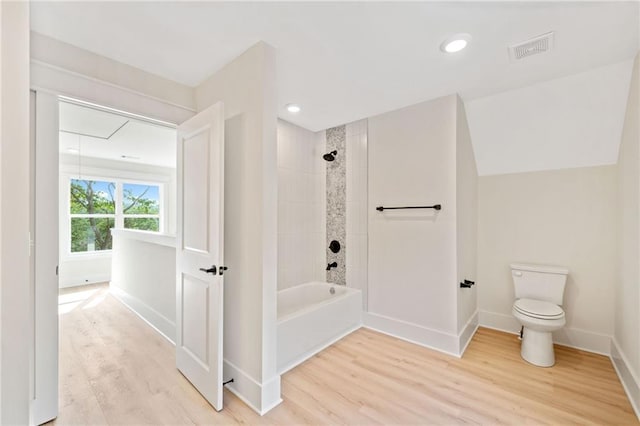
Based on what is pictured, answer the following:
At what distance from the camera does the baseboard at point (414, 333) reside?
94.1 inches

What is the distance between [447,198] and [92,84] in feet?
9.21

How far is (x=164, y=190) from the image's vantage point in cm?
615

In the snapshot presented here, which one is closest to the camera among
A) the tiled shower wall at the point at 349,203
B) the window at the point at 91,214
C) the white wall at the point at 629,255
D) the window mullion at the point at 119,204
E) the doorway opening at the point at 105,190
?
the white wall at the point at 629,255

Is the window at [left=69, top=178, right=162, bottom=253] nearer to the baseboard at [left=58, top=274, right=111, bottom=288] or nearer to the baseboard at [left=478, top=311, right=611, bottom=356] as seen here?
the baseboard at [left=58, top=274, right=111, bottom=288]

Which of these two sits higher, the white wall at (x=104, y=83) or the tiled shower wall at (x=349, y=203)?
the white wall at (x=104, y=83)

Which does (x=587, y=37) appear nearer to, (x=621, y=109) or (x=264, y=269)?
(x=621, y=109)

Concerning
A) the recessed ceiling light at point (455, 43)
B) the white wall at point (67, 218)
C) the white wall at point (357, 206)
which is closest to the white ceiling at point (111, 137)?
the white wall at point (67, 218)

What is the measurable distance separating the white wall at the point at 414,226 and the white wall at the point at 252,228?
57.2 inches

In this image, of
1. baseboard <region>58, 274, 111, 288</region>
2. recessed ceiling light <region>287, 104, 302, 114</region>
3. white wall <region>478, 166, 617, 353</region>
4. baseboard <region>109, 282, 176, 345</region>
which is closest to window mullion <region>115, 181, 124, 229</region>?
baseboard <region>58, 274, 111, 288</region>

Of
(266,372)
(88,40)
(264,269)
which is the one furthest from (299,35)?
(266,372)

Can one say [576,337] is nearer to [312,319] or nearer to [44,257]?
[312,319]

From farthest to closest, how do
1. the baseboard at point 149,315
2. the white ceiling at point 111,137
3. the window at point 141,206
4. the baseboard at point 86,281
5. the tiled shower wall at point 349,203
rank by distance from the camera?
the window at point 141,206
the baseboard at point 86,281
the tiled shower wall at point 349,203
the white ceiling at point 111,137
the baseboard at point 149,315

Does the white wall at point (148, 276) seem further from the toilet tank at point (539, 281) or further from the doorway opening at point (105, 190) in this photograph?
the toilet tank at point (539, 281)

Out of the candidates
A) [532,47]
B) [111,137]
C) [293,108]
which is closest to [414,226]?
[532,47]
